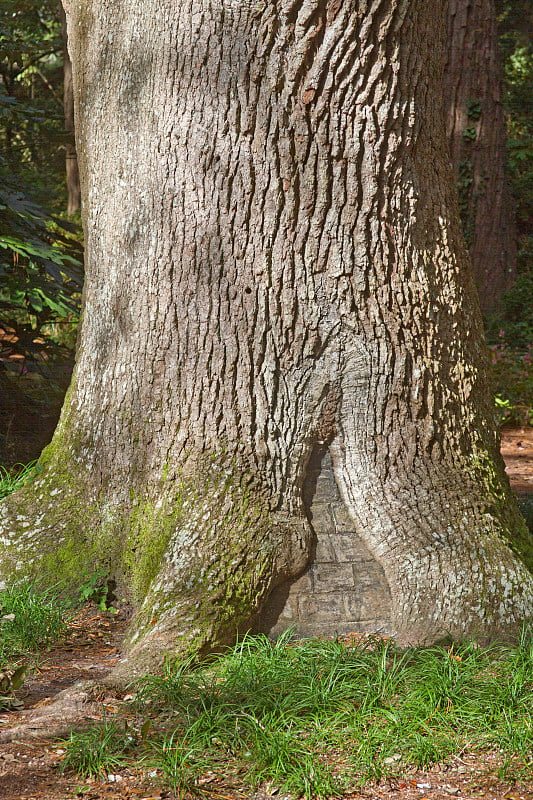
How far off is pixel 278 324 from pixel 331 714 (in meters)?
1.68

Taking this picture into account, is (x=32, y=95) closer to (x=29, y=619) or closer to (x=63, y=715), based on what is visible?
(x=29, y=619)

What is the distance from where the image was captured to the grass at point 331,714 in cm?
264

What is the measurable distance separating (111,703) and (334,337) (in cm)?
184

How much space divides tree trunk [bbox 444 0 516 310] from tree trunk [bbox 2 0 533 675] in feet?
24.6

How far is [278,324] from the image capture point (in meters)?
3.54

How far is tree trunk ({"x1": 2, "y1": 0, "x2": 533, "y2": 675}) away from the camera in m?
3.44

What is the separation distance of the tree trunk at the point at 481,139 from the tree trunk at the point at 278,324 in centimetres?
750

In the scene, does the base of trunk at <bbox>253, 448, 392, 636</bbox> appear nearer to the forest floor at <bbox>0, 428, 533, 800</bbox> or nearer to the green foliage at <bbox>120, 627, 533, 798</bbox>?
the green foliage at <bbox>120, 627, 533, 798</bbox>

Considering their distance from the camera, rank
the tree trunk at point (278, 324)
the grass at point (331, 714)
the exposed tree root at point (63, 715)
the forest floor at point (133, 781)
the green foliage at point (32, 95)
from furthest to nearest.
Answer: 1. the green foliage at point (32, 95)
2. the tree trunk at point (278, 324)
3. the exposed tree root at point (63, 715)
4. the grass at point (331, 714)
5. the forest floor at point (133, 781)

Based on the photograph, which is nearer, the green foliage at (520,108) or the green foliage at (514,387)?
the green foliage at (514,387)

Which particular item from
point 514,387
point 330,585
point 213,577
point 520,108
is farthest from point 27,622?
point 520,108

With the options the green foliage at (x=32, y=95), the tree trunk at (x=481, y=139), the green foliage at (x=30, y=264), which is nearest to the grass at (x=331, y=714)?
the green foliage at (x=30, y=264)

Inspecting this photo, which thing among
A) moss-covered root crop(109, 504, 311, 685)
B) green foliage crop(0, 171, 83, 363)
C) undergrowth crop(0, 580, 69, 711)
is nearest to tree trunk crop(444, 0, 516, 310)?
green foliage crop(0, 171, 83, 363)

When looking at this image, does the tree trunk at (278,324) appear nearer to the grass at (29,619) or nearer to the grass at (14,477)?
the grass at (29,619)
